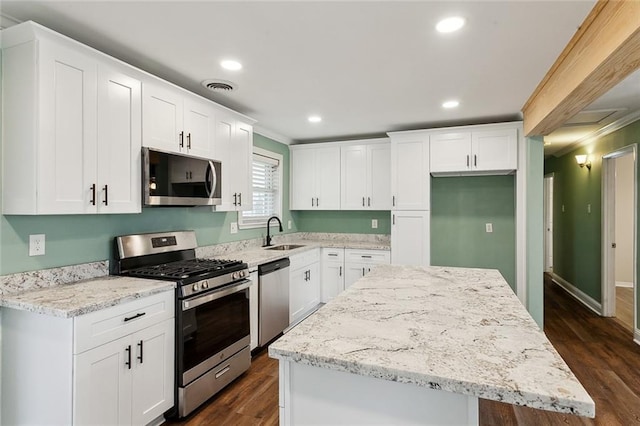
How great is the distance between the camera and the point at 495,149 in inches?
153

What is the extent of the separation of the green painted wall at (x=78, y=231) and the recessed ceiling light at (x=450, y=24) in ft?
8.01

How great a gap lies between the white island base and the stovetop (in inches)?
53.6

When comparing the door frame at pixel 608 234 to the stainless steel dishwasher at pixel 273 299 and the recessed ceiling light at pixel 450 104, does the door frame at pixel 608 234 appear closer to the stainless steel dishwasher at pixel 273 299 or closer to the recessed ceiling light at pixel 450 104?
the recessed ceiling light at pixel 450 104

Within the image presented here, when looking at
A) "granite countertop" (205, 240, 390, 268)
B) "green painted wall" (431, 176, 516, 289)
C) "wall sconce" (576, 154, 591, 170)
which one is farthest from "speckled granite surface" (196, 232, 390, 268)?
"wall sconce" (576, 154, 591, 170)

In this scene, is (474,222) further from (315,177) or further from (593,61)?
(593,61)

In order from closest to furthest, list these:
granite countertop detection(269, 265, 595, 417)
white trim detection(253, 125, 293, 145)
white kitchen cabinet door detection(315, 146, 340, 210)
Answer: granite countertop detection(269, 265, 595, 417) → white trim detection(253, 125, 293, 145) → white kitchen cabinet door detection(315, 146, 340, 210)

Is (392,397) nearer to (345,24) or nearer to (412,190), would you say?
(345,24)

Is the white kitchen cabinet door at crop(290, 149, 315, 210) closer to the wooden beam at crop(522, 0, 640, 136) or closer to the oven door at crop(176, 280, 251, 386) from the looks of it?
the oven door at crop(176, 280, 251, 386)

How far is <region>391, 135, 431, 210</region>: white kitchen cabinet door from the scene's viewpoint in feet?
13.8

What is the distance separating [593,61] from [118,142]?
2882 millimetres

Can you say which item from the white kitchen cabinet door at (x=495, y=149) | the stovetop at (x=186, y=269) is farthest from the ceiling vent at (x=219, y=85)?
the white kitchen cabinet door at (x=495, y=149)

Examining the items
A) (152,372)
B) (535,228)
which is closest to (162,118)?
(152,372)

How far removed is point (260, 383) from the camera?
280 centimetres

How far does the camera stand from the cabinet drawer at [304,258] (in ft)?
12.9
